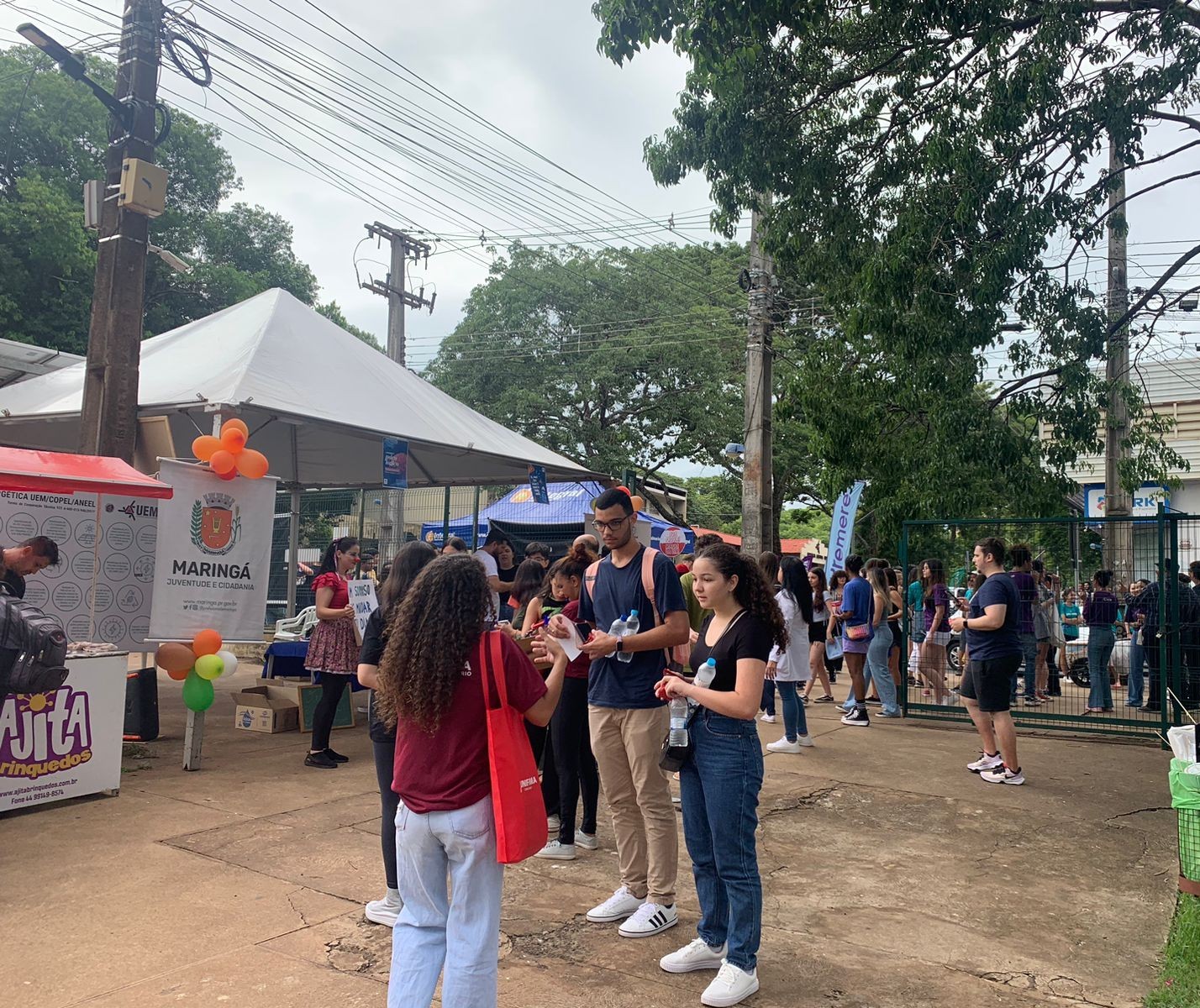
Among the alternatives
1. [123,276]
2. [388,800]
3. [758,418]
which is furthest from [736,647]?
[758,418]

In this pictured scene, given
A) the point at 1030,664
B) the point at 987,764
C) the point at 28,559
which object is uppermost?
the point at 28,559

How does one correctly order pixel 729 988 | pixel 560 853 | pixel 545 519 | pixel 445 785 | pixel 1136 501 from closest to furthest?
pixel 445 785
pixel 729 988
pixel 560 853
pixel 545 519
pixel 1136 501

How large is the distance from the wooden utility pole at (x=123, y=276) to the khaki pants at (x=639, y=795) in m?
5.27

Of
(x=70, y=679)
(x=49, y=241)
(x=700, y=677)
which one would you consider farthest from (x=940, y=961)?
(x=49, y=241)

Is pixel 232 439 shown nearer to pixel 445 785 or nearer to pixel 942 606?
pixel 445 785

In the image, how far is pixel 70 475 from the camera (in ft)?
19.6

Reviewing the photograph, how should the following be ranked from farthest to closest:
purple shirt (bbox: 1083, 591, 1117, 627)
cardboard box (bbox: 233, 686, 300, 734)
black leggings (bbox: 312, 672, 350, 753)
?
purple shirt (bbox: 1083, 591, 1117, 627), cardboard box (bbox: 233, 686, 300, 734), black leggings (bbox: 312, 672, 350, 753)

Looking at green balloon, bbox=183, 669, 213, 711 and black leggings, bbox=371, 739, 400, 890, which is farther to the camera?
green balloon, bbox=183, 669, 213, 711

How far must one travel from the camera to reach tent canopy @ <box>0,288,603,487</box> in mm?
8039

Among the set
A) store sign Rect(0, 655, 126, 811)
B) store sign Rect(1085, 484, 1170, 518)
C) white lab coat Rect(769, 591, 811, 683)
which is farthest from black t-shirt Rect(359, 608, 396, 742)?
store sign Rect(1085, 484, 1170, 518)

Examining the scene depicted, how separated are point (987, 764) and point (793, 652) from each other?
1679mm

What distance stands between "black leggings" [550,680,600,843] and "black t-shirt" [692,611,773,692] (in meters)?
1.65

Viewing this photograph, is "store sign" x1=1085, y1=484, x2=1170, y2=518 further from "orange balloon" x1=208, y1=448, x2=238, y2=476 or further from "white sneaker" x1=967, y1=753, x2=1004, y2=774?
"orange balloon" x1=208, y1=448, x2=238, y2=476

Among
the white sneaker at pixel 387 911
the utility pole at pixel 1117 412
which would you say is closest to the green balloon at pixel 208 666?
the white sneaker at pixel 387 911
